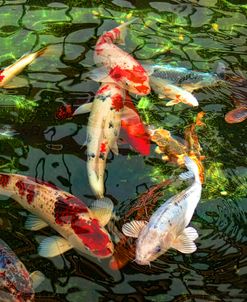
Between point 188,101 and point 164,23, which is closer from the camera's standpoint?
point 188,101

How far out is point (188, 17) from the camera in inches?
298

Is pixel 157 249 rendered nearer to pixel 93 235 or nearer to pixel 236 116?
pixel 93 235

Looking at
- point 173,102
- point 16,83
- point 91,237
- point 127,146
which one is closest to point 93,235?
point 91,237

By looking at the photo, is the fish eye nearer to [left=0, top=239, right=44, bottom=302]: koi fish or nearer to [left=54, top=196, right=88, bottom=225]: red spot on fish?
[left=54, top=196, right=88, bottom=225]: red spot on fish

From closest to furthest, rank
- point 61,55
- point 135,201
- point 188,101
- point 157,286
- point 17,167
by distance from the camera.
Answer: point 157,286 < point 135,201 < point 17,167 < point 188,101 < point 61,55

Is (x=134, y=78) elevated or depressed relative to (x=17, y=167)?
elevated

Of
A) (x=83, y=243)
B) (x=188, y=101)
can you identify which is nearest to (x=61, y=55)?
(x=188, y=101)

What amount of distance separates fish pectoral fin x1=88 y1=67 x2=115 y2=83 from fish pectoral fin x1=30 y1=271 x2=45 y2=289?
2.39 metres

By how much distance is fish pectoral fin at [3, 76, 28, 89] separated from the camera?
6.36m

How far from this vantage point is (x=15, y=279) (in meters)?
4.42

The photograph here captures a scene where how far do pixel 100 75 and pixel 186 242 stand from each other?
7.86ft

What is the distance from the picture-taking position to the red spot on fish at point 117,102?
5.79 metres

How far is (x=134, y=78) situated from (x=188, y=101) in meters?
0.65

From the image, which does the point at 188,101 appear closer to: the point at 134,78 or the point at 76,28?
the point at 134,78
